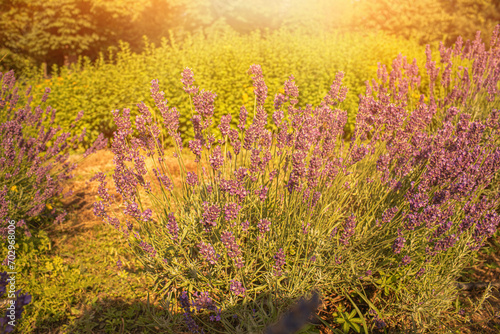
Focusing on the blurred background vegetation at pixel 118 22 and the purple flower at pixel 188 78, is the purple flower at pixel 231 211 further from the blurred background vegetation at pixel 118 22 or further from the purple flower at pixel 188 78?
the blurred background vegetation at pixel 118 22

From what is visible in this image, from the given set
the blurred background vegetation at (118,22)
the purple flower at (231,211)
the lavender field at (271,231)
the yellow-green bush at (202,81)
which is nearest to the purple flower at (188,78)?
the lavender field at (271,231)

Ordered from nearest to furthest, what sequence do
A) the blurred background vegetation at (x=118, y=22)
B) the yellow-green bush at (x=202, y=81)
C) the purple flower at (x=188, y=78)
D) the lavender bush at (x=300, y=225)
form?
1. the lavender bush at (x=300, y=225)
2. the purple flower at (x=188, y=78)
3. the yellow-green bush at (x=202, y=81)
4. the blurred background vegetation at (x=118, y=22)

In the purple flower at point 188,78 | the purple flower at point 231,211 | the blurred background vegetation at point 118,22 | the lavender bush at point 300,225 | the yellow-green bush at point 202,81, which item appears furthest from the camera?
the blurred background vegetation at point 118,22

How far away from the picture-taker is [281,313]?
1.84 m

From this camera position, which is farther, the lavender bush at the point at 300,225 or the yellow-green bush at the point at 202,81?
the yellow-green bush at the point at 202,81

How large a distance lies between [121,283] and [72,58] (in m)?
14.7

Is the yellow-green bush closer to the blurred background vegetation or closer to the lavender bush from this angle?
the lavender bush

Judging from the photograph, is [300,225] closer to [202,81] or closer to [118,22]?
[202,81]

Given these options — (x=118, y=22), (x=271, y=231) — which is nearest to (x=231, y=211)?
(x=271, y=231)

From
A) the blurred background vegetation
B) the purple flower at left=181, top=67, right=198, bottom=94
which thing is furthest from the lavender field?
the blurred background vegetation

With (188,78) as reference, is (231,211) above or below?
below

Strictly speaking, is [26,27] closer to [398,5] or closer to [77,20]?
[77,20]

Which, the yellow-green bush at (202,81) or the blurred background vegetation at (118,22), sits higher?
the blurred background vegetation at (118,22)

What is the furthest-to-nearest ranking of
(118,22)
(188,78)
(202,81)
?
(118,22)
(202,81)
(188,78)
